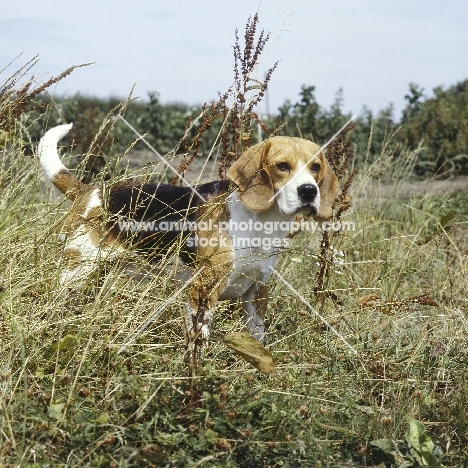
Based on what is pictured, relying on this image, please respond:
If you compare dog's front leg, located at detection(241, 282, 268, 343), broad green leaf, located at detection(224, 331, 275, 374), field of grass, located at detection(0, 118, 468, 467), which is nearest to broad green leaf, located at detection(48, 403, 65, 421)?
field of grass, located at detection(0, 118, 468, 467)

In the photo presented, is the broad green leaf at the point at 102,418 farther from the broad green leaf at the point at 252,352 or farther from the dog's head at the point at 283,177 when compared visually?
the dog's head at the point at 283,177

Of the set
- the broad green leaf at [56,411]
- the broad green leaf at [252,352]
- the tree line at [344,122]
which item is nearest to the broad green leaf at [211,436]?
the broad green leaf at [252,352]

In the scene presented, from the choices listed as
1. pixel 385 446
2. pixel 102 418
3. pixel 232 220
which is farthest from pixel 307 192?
pixel 102 418

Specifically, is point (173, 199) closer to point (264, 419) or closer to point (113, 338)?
point (113, 338)

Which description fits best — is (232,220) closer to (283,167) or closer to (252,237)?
(252,237)

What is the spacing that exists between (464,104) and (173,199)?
9.13m

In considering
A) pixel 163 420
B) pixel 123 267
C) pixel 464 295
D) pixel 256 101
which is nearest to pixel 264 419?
pixel 163 420

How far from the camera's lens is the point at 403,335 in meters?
4.11

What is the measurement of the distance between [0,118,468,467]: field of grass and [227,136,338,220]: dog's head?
312mm

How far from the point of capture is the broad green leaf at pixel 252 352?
2.94 metres

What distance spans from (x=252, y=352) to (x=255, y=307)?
3.83 ft

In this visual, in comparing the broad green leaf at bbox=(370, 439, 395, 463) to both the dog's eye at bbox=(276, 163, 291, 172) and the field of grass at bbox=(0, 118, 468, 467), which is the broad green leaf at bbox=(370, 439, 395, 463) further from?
the dog's eye at bbox=(276, 163, 291, 172)

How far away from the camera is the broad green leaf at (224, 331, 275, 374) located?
294 cm

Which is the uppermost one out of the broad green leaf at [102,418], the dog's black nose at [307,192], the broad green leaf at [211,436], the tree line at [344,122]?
the dog's black nose at [307,192]
